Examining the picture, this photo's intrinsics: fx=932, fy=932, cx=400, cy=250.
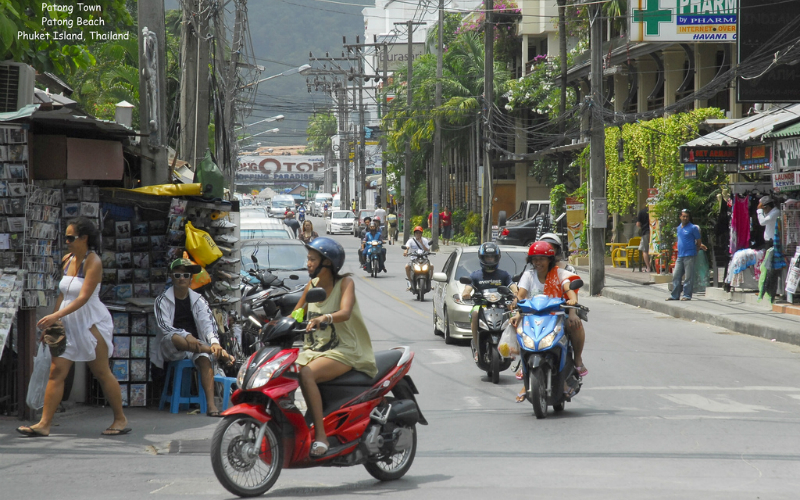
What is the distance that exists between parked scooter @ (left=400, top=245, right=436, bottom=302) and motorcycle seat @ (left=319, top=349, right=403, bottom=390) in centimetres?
1540

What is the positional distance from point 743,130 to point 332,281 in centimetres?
1568

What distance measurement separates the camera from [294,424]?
600 cm

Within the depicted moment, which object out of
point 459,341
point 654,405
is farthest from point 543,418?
point 459,341

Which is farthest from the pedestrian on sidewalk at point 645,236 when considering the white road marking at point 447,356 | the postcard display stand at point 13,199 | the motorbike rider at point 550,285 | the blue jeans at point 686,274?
the postcard display stand at point 13,199

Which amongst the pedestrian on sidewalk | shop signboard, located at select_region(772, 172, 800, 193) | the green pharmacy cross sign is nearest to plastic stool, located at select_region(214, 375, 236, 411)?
shop signboard, located at select_region(772, 172, 800, 193)

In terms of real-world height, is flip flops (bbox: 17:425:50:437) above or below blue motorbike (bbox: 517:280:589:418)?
below

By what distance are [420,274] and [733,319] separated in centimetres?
780

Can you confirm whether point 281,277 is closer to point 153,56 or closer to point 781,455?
point 153,56

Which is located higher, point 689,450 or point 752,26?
point 752,26

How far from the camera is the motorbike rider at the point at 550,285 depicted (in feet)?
29.9

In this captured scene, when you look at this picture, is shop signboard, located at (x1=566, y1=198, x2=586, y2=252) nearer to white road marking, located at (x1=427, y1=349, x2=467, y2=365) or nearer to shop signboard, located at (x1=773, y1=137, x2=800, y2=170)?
shop signboard, located at (x1=773, y1=137, x2=800, y2=170)

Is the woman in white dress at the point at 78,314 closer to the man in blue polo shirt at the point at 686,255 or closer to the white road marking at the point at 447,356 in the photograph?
the white road marking at the point at 447,356

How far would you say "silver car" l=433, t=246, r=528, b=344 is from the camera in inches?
557

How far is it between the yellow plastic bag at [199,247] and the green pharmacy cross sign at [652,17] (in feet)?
49.4
